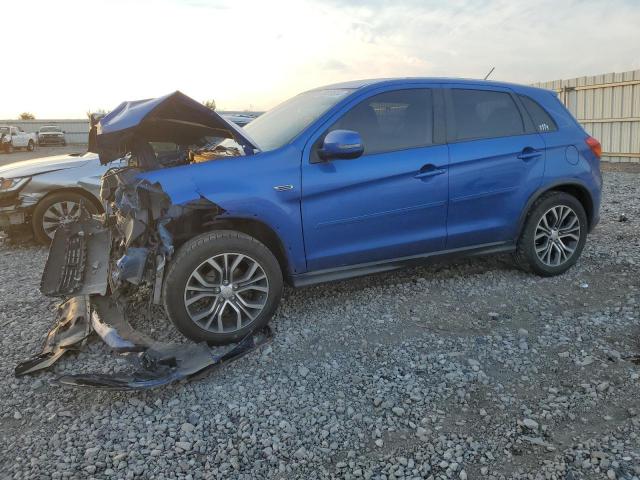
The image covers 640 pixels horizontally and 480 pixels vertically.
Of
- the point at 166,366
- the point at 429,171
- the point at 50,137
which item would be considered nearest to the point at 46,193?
the point at 166,366

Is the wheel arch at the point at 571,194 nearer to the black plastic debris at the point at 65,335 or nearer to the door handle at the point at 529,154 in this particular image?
the door handle at the point at 529,154

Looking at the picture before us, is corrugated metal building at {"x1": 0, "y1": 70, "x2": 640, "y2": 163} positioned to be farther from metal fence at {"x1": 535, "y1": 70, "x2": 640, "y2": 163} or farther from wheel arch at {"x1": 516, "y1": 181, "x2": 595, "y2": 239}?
wheel arch at {"x1": 516, "y1": 181, "x2": 595, "y2": 239}

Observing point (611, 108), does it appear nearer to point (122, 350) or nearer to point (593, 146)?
point (593, 146)

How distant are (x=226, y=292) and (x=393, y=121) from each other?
195cm

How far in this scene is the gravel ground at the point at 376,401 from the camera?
2.56 meters

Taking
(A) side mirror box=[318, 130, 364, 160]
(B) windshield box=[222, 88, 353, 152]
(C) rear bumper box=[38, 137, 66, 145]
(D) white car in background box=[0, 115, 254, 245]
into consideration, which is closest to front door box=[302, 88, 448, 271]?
(A) side mirror box=[318, 130, 364, 160]

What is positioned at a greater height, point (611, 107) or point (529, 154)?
point (611, 107)

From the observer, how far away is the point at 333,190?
155 inches

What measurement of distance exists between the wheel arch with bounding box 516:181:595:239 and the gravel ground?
734mm

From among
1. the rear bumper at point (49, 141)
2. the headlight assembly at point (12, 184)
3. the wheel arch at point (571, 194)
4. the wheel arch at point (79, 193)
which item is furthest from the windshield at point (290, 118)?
the rear bumper at point (49, 141)

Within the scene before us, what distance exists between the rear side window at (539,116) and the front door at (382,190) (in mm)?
992

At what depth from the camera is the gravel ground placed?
2.56m

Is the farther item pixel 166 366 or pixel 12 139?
pixel 12 139

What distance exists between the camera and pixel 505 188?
4.60 m
